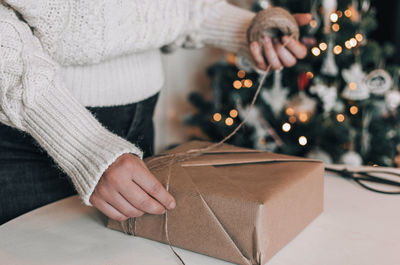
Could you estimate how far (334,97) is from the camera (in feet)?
6.46

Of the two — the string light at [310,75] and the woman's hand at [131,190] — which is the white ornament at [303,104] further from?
the woman's hand at [131,190]

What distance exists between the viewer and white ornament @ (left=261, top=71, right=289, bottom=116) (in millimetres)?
2074

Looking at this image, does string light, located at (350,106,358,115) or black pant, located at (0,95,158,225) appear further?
string light, located at (350,106,358,115)

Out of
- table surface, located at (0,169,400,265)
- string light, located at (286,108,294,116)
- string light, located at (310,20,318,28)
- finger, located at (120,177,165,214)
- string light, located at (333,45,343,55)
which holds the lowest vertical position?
string light, located at (286,108,294,116)

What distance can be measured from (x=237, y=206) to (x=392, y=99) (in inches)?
63.6

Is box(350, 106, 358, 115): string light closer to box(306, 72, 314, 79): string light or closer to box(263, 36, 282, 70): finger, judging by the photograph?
box(306, 72, 314, 79): string light

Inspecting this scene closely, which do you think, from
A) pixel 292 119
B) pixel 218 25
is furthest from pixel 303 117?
pixel 218 25

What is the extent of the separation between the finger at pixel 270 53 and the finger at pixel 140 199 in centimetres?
43

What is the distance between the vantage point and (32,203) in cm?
80

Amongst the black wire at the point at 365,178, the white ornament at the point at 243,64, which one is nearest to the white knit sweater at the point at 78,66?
the black wire at the point at 365,178

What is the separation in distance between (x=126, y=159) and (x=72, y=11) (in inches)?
10.5

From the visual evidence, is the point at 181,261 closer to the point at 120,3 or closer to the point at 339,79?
the point at 120,3

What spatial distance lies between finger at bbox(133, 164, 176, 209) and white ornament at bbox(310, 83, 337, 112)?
1.51 meters

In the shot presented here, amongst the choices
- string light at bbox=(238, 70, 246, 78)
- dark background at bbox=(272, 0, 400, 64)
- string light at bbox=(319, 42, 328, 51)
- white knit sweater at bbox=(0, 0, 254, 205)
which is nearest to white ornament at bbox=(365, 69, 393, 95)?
string light at bbox=(319, 42, 328, 51)
